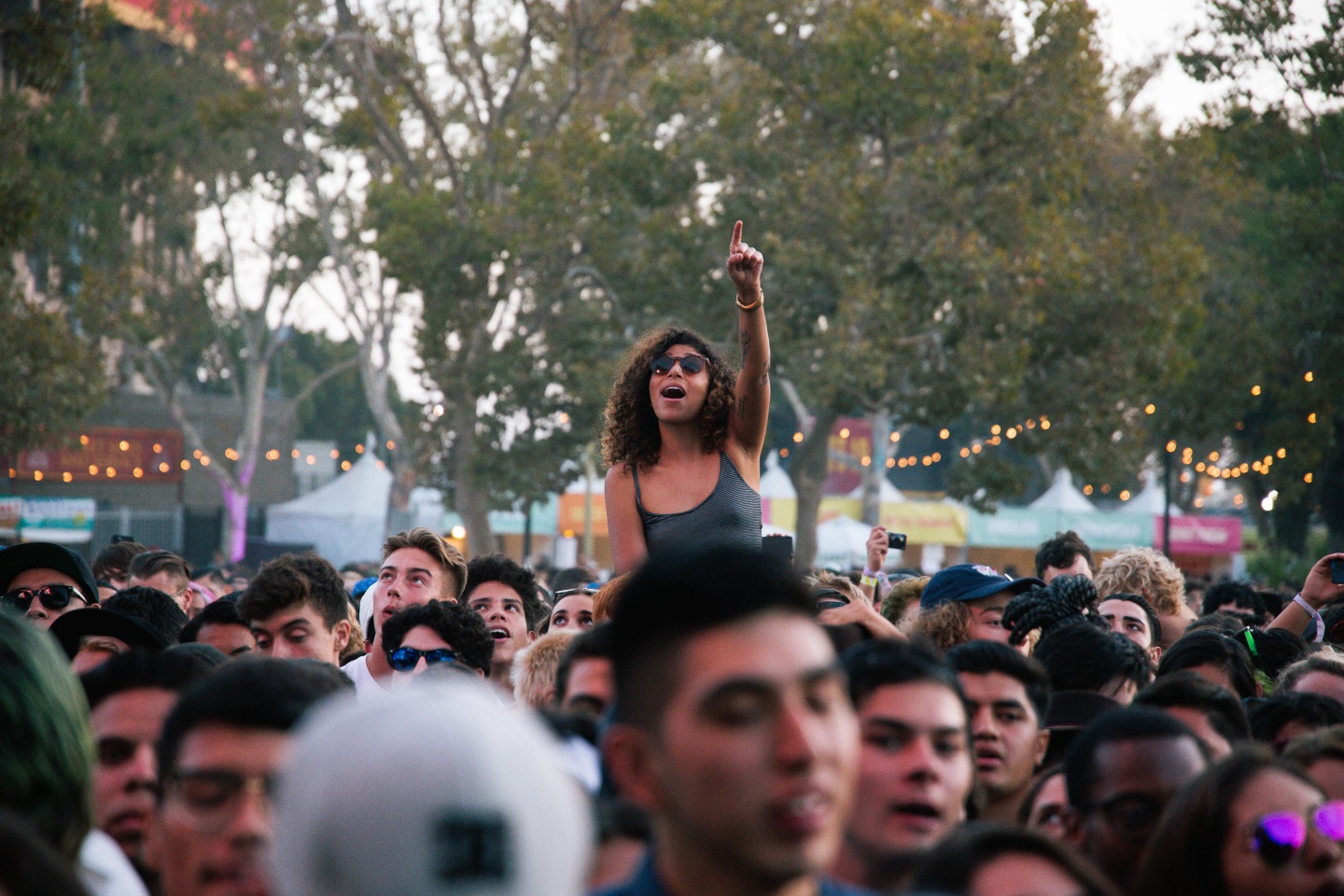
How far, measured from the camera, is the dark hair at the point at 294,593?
6.18m

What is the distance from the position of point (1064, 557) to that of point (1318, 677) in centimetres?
397

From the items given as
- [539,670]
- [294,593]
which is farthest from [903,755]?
[294,593]

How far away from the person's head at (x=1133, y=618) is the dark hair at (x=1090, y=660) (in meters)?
1.58

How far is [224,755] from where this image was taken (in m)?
2.47

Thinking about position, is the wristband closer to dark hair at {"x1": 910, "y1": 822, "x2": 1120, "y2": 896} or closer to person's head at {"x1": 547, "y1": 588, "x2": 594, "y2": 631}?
person's head at {"x1": 547, "y1": 588, "x2": 594, "y2": 631}

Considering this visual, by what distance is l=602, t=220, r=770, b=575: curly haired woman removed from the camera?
515 cm

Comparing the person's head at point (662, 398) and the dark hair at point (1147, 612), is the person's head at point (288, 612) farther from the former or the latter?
the dark hair at point (1147, 612)

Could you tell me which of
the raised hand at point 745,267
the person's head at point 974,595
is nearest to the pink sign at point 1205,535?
the person's head at point 974,595

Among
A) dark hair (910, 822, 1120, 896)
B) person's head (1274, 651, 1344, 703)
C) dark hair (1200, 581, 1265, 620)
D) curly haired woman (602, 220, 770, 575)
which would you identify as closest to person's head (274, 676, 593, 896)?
dark hair (910, 822, 1120, 896)

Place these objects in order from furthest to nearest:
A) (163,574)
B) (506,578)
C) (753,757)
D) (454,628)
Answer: (163,574) → (506,578) → (454,628) → (753,757)

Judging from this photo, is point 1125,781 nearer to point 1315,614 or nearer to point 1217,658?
point 1217,658

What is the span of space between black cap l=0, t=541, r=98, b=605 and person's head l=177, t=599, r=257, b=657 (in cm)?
60

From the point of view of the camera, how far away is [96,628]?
5012mm

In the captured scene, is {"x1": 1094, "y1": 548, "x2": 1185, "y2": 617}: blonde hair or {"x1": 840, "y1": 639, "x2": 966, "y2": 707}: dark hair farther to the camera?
{"x1": 1094, "y1": 548, "x2": 1185, "y2": 617}: blonde hair
